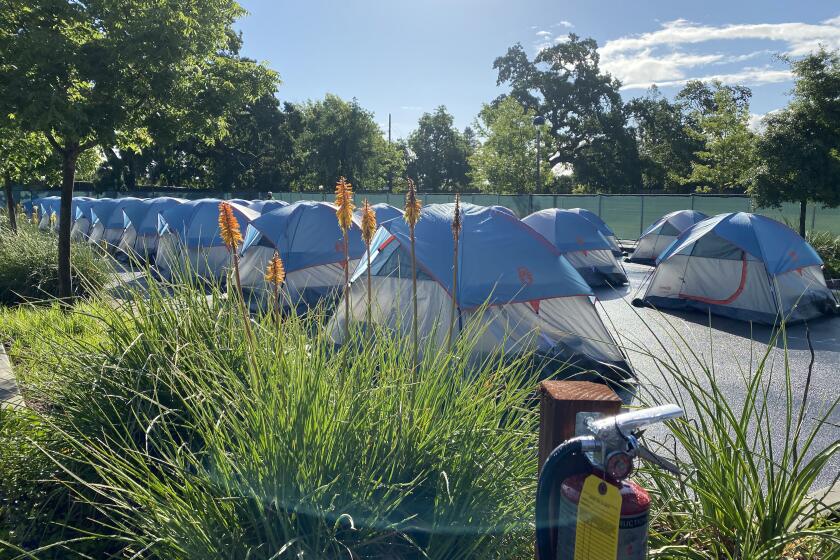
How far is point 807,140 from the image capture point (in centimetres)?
1489

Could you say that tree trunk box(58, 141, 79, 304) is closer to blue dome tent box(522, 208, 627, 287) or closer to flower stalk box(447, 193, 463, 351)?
flower stalk box(447, 193, 463, 351)

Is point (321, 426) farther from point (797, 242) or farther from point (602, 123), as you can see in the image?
point (602, 123)

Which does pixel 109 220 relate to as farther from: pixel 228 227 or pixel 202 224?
pixel 228 227

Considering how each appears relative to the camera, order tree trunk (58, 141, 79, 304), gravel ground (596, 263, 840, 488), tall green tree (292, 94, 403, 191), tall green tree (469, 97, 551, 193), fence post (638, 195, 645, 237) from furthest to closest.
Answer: tall green tree (292, 94, 403, 191)
tall green tree (469, 97, 551, 193)
fence post (638, 195, 645, 237)
tree trunk (58, 141, 79, 304)
gravel ground (596, 263, 840, 488)

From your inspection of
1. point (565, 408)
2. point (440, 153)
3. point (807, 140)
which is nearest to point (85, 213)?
point (807, 140)

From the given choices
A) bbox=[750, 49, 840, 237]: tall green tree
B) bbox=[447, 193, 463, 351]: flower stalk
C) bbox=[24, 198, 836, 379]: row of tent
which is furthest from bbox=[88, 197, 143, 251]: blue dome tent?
bbox=[447, 193, 463, 351]: flower stalk

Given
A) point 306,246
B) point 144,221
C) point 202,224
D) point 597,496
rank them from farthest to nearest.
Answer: point 144,221, point 202,224, point 306,246, point 597,496

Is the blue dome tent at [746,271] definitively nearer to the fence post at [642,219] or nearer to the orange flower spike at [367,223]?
the orange flower spike at [367,223]

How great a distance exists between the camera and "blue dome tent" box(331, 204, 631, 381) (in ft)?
22.9

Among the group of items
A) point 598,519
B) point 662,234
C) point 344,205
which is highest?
point 344,205

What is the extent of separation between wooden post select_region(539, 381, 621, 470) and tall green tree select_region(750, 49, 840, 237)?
1587 cm

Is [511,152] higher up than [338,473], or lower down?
higher up

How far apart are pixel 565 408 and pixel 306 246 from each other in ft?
32.1

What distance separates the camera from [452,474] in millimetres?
2223
